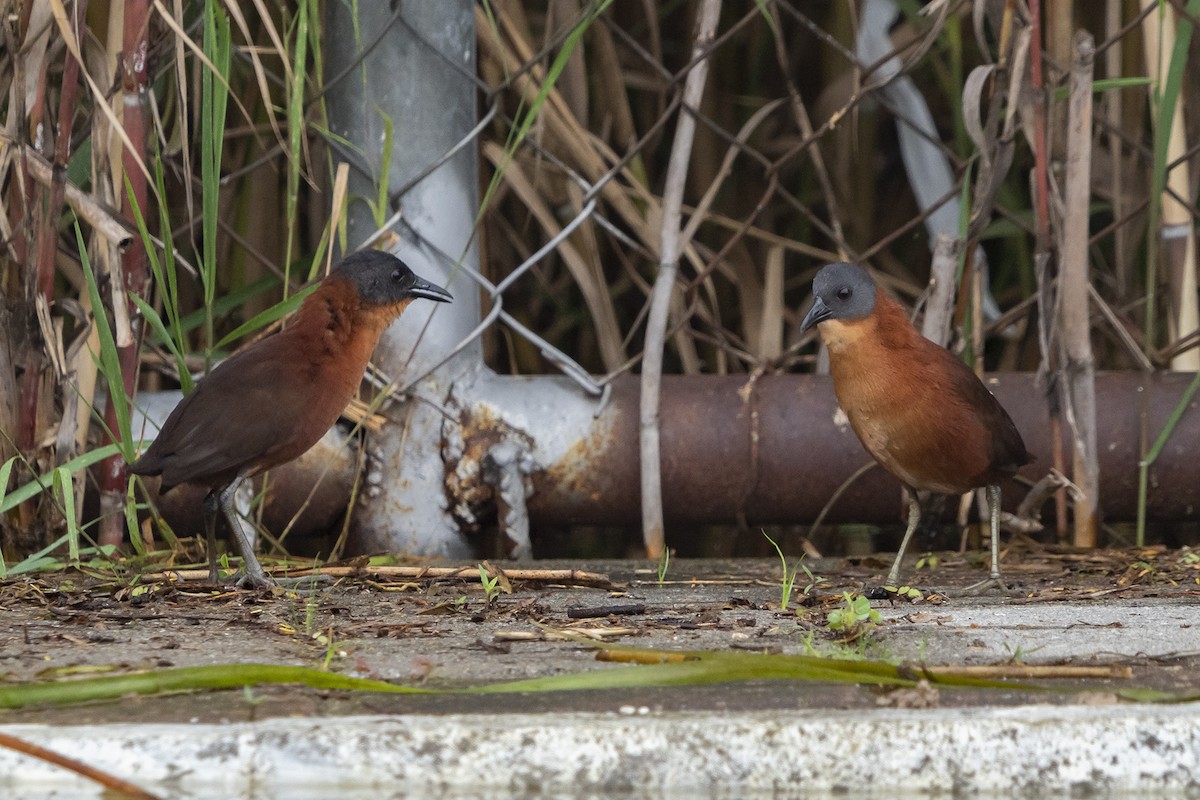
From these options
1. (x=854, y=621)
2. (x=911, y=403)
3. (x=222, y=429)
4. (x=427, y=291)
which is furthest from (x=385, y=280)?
(x=854, y=621)

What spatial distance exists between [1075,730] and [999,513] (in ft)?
5.94

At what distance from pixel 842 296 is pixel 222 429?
4.26 feet

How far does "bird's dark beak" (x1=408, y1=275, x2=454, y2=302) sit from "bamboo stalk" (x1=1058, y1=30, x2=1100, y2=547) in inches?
50.5

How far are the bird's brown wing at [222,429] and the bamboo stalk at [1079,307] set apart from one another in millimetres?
1557

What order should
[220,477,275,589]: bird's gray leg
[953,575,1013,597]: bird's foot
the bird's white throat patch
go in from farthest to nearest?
the bird's white throat patch → [220,477,275,589]: bird's gray leg → [953,575,1013,597]: bird's foot

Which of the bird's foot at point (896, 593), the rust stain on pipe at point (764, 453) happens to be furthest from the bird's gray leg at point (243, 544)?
the bird's foot at point (896, 593)

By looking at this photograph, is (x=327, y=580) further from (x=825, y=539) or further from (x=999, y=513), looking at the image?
(x=825, y=539)

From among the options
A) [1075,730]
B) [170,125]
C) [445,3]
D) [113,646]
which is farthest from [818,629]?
[170,125]

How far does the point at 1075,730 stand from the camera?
1.47m

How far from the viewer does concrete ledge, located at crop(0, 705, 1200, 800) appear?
1427 mm

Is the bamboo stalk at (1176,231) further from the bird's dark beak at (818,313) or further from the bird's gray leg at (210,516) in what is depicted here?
the bird's gray leg at (210,516)

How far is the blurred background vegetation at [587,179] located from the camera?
2867 millimetres

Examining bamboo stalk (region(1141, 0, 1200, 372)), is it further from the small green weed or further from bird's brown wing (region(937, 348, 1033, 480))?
the small green weed

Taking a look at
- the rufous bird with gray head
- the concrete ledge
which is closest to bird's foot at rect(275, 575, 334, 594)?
the rufous bird with gray head
